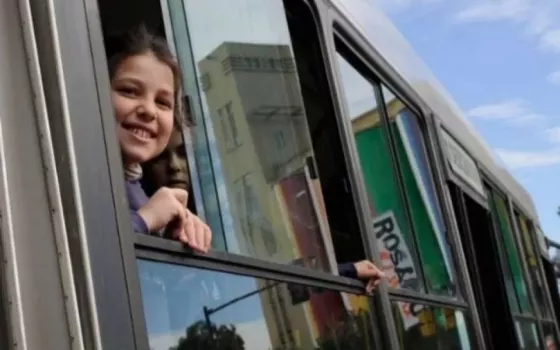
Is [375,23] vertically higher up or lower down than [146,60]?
higher up

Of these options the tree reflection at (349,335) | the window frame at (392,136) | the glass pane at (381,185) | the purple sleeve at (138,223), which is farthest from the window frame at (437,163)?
the purple sleeve at (138,223)

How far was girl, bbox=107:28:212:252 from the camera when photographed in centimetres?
149

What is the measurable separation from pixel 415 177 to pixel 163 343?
2.19 meters

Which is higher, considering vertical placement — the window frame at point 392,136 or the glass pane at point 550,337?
the window frame at point 392,136

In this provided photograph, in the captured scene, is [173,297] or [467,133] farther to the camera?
[467,133]

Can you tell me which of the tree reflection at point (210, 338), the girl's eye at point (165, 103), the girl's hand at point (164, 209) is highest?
the girl's eye at point (165, 103)

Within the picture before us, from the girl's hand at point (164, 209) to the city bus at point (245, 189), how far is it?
42 mm

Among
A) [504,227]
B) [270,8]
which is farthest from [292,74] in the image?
[504,227]

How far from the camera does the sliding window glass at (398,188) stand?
2.83m

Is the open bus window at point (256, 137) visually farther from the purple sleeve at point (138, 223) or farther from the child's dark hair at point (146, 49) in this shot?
the purple sleeve at point (138, 223)

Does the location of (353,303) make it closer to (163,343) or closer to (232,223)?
(232,223)

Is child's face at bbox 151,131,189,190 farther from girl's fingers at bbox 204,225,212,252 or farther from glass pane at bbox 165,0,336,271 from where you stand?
girl's fingers at bbox 204,225,212,252

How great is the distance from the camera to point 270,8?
227cm

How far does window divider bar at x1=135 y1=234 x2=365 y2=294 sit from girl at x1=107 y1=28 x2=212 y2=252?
22 mm
